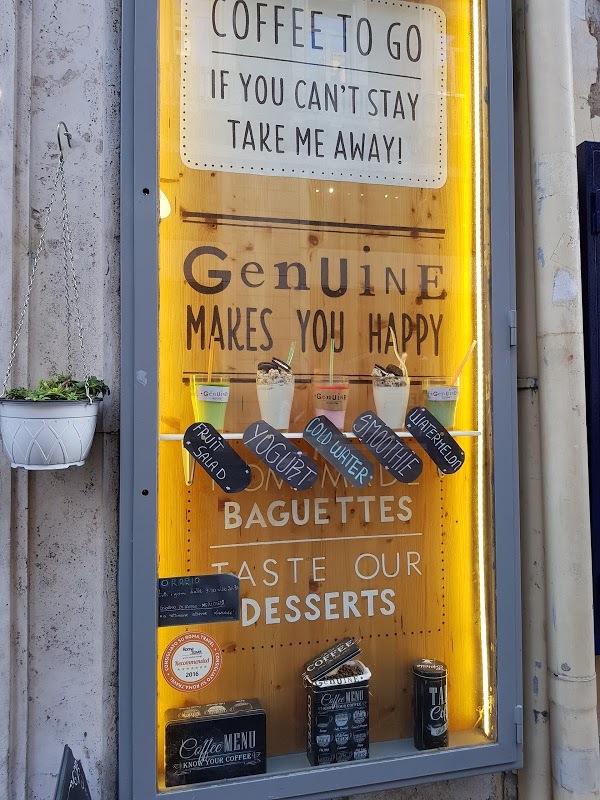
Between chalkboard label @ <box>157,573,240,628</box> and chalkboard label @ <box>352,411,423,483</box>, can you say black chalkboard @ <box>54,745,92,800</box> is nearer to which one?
chalkboard label @ <box>157,573,240,628</box>

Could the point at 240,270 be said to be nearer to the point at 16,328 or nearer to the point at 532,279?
the point at 16,328

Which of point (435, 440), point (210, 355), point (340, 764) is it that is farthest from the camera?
point (435, 440)

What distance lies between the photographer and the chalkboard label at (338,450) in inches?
80.4

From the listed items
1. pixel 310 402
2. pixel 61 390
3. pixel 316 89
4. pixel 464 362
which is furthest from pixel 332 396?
pixel 316 89

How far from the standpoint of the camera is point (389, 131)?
224 centimetres

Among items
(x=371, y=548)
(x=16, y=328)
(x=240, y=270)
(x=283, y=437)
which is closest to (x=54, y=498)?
(x=16, y=328)

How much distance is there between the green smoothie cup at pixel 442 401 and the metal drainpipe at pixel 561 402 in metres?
0.32

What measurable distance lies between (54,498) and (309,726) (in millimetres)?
1115

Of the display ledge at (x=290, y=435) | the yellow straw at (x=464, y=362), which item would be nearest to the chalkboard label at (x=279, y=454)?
the display ledge at (x=290, y=435)

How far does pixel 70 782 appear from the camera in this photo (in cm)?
144

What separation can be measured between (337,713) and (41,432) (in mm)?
1295

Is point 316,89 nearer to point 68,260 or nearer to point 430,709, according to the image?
point 68,260

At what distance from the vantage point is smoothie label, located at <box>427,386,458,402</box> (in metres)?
2.19

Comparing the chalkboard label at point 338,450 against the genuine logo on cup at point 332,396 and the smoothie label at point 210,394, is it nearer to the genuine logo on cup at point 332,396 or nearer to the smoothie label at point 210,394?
the genuine logo on cup at point 332,396
